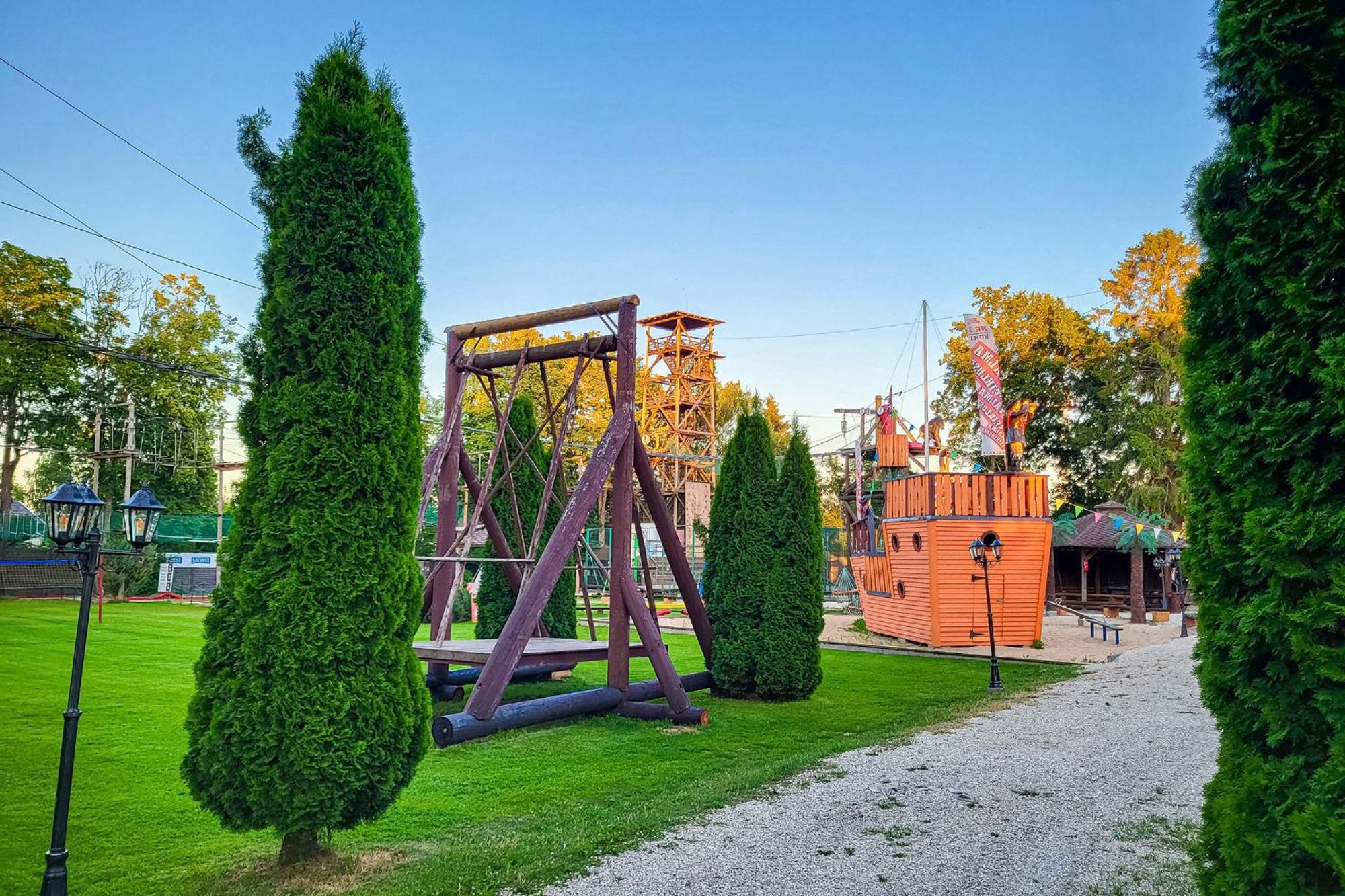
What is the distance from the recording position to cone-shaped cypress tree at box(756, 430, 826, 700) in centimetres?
1018

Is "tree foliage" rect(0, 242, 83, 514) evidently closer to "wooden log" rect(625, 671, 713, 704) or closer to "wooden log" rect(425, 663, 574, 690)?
"wooden log" rect(425, 663, 574, 690)

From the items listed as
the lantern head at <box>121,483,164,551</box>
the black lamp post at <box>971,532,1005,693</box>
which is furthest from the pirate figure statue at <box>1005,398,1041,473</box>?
the lantern head at <box>121,483,164,551</box>

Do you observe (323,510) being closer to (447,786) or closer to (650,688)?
(447,786)

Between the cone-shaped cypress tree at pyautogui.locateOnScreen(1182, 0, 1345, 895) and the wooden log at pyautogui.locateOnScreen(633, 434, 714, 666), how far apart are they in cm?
670

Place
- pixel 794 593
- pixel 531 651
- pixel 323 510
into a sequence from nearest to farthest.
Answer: pixel 323 510
pixel 531 651
pixel 794 593

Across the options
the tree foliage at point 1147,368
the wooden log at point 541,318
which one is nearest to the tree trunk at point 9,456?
the wooden log at point 541,318

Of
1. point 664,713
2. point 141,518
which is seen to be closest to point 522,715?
point 664,713

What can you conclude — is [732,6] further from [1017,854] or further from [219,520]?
[219,520]

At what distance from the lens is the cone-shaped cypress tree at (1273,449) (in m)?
2.61

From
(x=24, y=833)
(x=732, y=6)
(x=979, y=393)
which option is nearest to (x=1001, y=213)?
(x=979, y=393)

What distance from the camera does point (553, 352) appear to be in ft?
31.9

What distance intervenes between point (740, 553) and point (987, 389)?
35.8 feet

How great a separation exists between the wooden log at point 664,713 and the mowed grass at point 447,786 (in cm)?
15

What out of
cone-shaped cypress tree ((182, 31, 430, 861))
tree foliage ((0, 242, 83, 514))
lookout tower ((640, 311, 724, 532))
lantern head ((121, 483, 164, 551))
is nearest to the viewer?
cone-shaped cypress tree ((182, 31, 430, 861))
